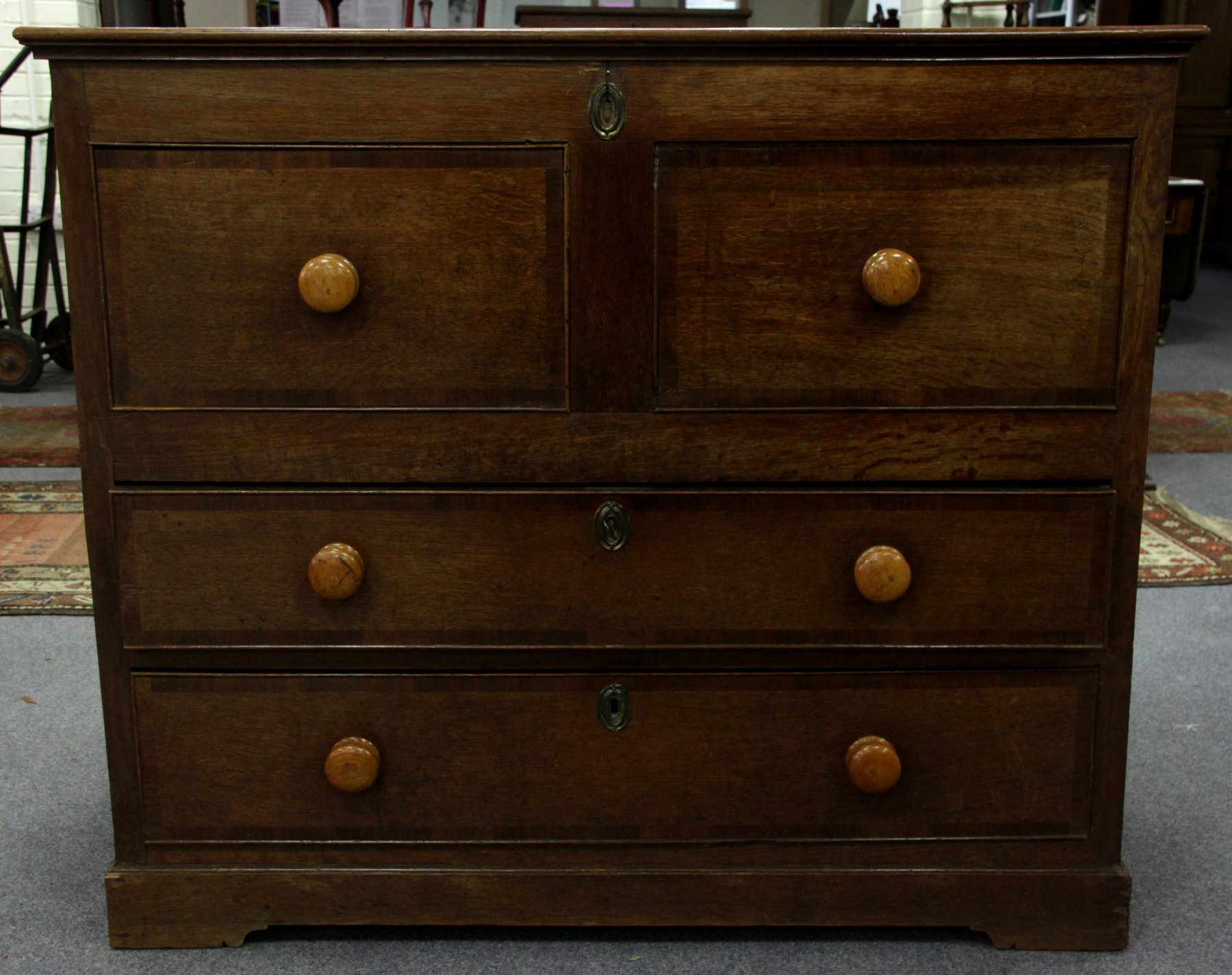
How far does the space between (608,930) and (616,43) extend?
0.88 meters

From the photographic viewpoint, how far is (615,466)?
1172 millimetres

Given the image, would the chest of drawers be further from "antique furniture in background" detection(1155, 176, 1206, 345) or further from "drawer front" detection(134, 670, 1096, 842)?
"antique furniture in background" detection(1155, 176, 1206, 345)

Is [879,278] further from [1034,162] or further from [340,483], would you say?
[340,483]

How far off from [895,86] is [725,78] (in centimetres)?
15

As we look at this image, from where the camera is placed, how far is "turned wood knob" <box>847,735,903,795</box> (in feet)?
3.94

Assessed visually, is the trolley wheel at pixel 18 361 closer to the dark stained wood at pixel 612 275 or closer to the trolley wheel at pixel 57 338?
the trolley wheel at pixel 57 338

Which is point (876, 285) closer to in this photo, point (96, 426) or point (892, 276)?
point (892, 276)

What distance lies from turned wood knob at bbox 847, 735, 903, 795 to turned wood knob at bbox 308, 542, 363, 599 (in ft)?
1.69

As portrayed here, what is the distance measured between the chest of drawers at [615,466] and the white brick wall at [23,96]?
338cm

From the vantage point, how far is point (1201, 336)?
5.19 metres

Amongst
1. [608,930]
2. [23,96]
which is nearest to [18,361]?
[23,96]

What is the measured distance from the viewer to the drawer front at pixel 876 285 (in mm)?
1115

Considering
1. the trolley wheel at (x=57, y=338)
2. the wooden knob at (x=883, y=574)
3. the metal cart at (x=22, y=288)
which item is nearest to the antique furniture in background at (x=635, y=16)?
the wooden knob at (x=883, y=574)

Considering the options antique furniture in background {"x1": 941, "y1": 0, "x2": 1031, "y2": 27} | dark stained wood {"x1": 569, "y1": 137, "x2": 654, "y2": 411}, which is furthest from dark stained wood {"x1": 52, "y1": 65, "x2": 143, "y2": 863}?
antique furniture in background {"x1": 941, "y1": 0, "x2": 1031, "y2": 27}
